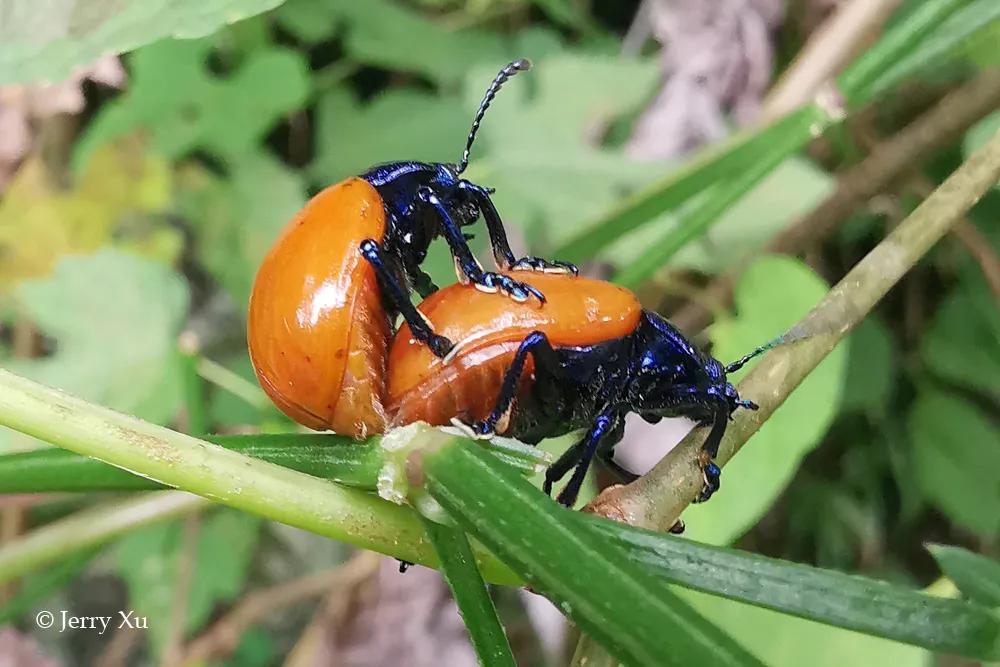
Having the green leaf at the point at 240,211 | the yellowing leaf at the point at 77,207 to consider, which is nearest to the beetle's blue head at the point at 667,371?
the green leaf at the point at 240,211

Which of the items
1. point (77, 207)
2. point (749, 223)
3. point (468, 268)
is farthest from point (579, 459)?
point (77, 207)

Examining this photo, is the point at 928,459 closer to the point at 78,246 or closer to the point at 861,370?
the point at 861,370

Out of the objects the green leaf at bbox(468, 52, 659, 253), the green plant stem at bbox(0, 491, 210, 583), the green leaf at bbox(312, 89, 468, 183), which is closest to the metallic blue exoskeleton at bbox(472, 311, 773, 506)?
the green plant stem at bbox(0, 491, 210, 583)

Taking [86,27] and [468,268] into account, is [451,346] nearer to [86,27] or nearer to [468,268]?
[468,268]

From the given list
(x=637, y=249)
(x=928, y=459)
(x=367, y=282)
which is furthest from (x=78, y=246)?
(x=928, y=459)

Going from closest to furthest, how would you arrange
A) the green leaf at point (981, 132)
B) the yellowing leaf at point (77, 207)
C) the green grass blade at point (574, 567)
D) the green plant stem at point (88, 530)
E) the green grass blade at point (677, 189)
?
the green grass blade at point (574, 567), the green plant stem at point (88, 530), the green grass blade at point (677, 189), the green leaf at point (981, 132), the yellowing leaf at point (77, 207)

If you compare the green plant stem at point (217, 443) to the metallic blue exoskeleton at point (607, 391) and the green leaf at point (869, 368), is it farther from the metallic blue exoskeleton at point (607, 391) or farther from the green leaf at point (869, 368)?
the green leaf at point (869, 368)
